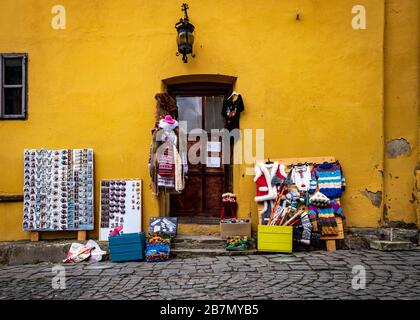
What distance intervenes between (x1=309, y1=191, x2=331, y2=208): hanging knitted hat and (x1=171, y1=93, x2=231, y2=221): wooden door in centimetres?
161

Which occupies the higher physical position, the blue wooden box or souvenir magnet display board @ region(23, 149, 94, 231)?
souvenir magnet display board @ region(23, 149, 94, 231)

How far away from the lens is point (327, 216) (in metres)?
6.59

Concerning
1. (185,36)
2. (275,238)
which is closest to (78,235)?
(275,238)

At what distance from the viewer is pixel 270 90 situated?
22.7 ft

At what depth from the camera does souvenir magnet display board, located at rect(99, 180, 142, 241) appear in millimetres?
6855

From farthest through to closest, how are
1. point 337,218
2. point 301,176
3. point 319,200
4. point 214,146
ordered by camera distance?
point 214,146 → point 301,176 → point 337,218 → point 319,200

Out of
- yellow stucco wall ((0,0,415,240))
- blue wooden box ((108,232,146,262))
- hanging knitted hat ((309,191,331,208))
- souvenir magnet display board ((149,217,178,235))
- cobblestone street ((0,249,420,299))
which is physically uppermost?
yellow stucco wall ((0,0,415,240))

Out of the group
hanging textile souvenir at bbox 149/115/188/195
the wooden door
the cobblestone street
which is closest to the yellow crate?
the cobblestone street

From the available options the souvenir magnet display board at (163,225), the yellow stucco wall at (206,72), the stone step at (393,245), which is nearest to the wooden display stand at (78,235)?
the yellow stucco wall at (206,72)

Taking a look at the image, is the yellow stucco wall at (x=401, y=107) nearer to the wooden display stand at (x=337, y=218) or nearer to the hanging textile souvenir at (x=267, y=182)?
the wooden display stand at (x=337, y=218)

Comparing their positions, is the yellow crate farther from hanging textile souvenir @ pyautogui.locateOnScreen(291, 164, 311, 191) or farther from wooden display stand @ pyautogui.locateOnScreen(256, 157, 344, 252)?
hanging textile souvenir @ pyautogui.locateOnScreen(291, 164, 311, 191)

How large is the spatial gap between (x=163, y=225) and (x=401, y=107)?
14.9 feet

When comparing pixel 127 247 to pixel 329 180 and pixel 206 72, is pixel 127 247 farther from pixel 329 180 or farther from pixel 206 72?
pixel 329 180

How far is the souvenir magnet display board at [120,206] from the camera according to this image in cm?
686
